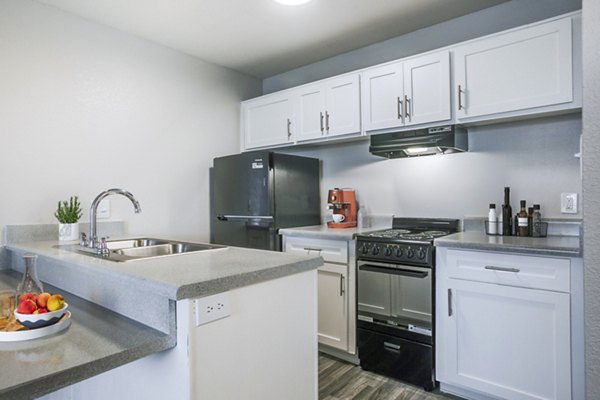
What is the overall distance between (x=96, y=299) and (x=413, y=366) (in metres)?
1.76

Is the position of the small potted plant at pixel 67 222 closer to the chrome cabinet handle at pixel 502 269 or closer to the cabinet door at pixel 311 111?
the cabinet door at pixel 311 111

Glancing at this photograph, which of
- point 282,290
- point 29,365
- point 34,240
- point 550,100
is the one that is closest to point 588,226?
point 282,290

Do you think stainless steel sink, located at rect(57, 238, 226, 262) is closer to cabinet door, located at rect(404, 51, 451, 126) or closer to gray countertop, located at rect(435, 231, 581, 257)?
gray countertop, located at rect(435, 231, 581, 257)

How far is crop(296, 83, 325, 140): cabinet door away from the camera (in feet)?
9.48

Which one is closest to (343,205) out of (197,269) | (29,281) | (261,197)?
(261,197)

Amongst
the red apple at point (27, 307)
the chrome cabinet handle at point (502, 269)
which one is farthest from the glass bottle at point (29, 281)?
the chrome cabinet handle at point (502, 269)

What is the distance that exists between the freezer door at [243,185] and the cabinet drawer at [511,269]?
1.38 metres

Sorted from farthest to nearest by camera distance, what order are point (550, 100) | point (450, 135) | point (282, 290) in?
point (450, 135) → point (550, 100) → point (282, 290)

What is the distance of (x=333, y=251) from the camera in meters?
2.54

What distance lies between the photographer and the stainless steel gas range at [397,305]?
209 cm

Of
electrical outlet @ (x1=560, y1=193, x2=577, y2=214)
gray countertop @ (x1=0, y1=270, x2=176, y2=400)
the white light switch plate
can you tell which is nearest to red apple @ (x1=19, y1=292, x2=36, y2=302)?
gray countertop @ (x1=0, y1=270, x2=176, y2=400)

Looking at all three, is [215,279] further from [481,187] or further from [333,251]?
[481,187]

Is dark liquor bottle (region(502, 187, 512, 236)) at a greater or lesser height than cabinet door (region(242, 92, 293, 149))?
lesser

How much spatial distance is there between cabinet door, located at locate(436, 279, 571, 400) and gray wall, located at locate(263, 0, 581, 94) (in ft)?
5.62
